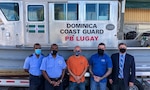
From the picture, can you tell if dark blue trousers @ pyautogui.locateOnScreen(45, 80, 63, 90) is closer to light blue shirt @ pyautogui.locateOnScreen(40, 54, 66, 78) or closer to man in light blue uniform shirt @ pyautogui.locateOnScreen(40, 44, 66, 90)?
man in light blue uniform shirt @ pyautogui.locateOnScreen(40, 44, 66, 90)

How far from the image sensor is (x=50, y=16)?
5379 mm

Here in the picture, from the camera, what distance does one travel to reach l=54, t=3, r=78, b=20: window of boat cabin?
17.7 ft

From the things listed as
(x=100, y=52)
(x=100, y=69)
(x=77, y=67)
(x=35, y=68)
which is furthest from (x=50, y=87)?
(x=100, y=52)

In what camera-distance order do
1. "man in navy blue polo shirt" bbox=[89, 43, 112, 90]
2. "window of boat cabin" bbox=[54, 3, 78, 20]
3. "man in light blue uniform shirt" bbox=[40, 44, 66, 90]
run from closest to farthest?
"man in light blue uniform shirt" bbox=[40, 44, 66, 90]
"man in navy blue polo shirt" bbox=[89, 43, 112, 90]
"window of boat cabin" bbox=[54, 3, 78, 20]

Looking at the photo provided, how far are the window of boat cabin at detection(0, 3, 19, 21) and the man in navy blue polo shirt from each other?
1.92 metres

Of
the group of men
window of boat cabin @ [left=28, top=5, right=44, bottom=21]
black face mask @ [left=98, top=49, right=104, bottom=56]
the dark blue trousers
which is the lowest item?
the dark blue trousers

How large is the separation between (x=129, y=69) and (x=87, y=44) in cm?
118

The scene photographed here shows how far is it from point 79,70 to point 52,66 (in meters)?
0.53

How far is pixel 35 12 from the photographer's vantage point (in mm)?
5422

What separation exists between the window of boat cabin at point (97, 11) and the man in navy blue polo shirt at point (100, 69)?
85 cm

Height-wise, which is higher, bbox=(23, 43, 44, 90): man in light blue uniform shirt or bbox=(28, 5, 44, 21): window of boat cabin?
bbox=(28, 5, 44, 21): window of boat cabin

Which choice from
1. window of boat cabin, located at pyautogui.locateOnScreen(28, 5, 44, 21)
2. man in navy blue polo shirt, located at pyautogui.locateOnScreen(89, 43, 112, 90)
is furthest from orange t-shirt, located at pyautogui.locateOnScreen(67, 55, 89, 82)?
window of boat cabin, located at pyautogui.locateOnScreen(28, 5, 44, 21)

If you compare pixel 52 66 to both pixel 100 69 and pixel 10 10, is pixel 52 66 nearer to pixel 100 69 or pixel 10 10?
pixel 100 69

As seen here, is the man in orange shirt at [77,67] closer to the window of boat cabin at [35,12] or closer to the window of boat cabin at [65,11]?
the window of boat cabin at [65,11]
